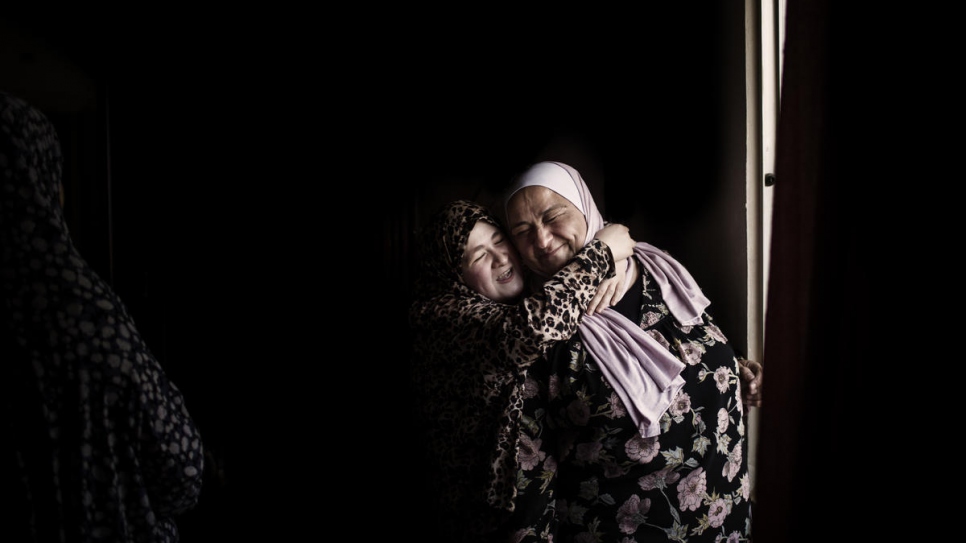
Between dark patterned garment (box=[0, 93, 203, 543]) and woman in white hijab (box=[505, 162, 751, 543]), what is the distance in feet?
2.51

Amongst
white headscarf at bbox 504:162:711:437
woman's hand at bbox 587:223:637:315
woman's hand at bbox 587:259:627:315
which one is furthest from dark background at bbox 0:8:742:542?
woman's hand at bbox 587:259:627:315

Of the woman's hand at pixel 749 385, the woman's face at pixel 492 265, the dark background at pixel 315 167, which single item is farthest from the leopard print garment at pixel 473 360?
the woman's hand at pixel 749 385

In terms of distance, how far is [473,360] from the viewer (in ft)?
3.88

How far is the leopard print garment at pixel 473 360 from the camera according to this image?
1100mm

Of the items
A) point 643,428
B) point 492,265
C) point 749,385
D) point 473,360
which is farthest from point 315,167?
point 749,385

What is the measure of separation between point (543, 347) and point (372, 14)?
3.52 ft

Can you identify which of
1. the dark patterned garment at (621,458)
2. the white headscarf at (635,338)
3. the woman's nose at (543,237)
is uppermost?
the woman's nose at (543,237)

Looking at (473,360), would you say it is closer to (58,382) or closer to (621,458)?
(621,458)

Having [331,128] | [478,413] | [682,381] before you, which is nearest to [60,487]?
[478,413]

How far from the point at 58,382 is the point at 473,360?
75 centimetres

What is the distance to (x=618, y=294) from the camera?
1.27m

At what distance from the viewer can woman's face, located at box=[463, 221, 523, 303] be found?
128cm

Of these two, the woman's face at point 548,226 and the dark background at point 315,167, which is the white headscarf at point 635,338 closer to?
the woman's face at point 548,226

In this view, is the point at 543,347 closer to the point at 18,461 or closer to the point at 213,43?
the point at 18,461
